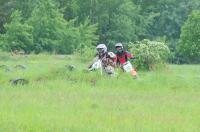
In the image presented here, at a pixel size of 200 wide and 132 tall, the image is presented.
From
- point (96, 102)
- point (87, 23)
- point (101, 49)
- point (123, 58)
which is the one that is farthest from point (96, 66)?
point (87, 23)

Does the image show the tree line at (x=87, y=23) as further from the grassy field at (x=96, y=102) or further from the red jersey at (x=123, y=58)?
the grassy field at (x=96, y=102)

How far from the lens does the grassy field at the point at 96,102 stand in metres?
10.4

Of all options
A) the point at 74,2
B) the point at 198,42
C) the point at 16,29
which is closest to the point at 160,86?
the point at 198,42

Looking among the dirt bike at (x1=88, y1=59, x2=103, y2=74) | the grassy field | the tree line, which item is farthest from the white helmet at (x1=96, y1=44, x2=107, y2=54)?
the tree line

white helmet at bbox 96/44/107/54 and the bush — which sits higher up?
white helmet at bbox 96/44/107/54

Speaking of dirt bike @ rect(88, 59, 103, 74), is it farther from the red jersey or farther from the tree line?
the tree line

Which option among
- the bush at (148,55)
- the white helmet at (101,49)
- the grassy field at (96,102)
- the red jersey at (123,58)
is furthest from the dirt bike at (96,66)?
the bush at (148,55)

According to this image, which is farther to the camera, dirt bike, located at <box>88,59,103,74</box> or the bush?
the bush

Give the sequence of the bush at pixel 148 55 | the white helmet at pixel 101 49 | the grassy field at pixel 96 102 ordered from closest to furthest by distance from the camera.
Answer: the grassy field at pixel 96 102 < the white helmet at pixel 101 49 < the bush at pixel 148 55

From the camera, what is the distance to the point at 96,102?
13688 mm

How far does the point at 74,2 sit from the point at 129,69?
43.1m

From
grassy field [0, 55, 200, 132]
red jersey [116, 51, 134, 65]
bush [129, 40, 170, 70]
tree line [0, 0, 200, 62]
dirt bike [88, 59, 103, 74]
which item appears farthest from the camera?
tree line [0, 0, 200, 62]

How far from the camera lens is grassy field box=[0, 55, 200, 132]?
10.4m

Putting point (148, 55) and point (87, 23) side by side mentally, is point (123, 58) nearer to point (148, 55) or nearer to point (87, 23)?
point (148, 55)
